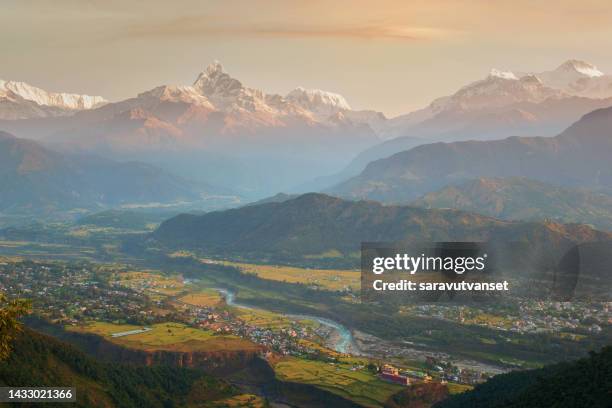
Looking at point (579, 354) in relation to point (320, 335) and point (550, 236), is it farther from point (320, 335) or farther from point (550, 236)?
point (550, 236)

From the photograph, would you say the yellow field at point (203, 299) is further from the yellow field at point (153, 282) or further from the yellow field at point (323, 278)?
the yellow field at point (323, 278)

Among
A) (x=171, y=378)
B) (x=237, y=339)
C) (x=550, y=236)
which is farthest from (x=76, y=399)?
(x=550, y=236)

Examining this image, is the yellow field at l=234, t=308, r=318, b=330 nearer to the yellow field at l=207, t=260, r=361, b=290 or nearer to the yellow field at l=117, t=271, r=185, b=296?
the yellow field at l=117, t=271, r=185, b=296

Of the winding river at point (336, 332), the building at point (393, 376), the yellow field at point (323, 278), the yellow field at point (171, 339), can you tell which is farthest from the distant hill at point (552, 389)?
the yellow field at point (323, 278)

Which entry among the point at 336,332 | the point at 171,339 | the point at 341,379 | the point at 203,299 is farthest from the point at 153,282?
the point at 341,379

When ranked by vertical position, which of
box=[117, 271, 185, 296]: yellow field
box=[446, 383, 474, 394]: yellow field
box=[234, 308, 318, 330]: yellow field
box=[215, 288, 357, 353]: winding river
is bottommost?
box=[446, 383, 474, 394]: yellow field

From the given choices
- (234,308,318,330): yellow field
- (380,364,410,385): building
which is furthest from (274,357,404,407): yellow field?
(234,308,318,330): yellow field
